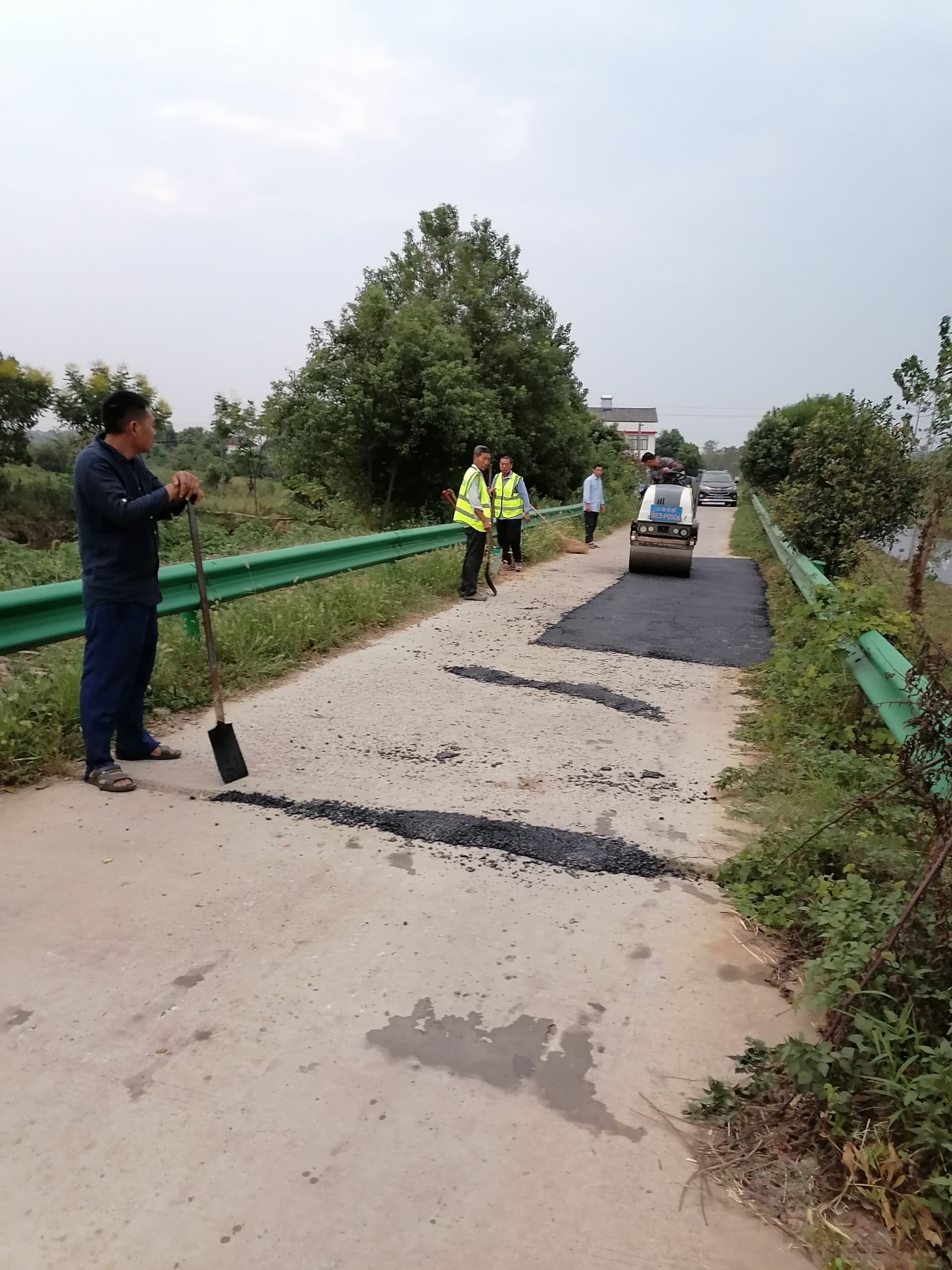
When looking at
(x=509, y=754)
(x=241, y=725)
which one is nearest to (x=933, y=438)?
(x=509, y=754)

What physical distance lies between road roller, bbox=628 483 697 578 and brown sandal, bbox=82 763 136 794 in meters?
10.6

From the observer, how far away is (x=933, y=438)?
951 cm

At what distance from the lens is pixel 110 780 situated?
13.0 ft

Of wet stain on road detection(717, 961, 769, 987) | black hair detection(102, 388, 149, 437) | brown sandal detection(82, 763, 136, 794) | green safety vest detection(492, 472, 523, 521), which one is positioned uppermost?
black hair detection(102, 388, 149, 437)

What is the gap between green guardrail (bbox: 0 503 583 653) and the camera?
4496 mm

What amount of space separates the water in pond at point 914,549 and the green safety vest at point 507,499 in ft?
16.3

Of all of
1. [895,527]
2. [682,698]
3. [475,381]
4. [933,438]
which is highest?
[475,381]

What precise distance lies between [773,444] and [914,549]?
17024mm

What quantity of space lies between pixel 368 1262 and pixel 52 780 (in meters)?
3.01

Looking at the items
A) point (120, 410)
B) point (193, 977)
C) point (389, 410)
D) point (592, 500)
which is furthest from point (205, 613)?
point (389, 410)

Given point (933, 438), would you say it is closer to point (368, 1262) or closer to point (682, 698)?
point (682, 698)

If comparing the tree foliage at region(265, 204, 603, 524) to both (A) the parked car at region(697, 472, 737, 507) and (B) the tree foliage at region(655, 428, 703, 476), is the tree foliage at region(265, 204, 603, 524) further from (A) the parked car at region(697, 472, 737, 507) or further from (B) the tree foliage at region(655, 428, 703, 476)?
(B) the tree foliage at region(655, 428, 703, 476)

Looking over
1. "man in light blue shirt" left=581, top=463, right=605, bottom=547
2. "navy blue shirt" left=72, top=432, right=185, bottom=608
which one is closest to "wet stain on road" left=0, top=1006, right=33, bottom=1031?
"navy blue shirt" left=72, top=432, right=185, bottom=608

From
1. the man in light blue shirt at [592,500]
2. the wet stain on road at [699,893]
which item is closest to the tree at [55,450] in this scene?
the man in light blue shirt at [592,500]
